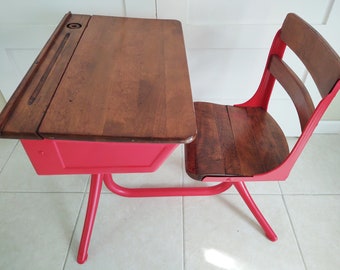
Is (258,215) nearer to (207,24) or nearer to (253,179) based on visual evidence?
(253,179)

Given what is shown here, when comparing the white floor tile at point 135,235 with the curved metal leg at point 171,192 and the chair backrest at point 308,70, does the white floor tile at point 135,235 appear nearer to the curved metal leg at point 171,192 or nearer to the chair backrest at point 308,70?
the curved metal leg at point 171,192

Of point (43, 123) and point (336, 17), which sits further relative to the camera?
point (336, 17)

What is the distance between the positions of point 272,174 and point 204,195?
16.4 inches

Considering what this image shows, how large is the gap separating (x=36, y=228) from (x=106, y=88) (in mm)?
834

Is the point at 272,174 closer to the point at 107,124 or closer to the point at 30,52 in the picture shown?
the point at 107,124

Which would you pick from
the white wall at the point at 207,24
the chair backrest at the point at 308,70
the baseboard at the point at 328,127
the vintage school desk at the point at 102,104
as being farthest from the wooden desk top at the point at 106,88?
the baseboard at the point at 328,127

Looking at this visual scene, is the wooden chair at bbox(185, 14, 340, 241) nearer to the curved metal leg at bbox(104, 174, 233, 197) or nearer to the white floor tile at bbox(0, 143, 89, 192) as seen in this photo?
the curved metal leg at bbox(104, 174, 233, 197)

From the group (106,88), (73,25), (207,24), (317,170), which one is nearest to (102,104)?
(106,88)

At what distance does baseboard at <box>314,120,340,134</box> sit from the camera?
1.62 meters

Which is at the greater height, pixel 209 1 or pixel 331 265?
pixel 209 1

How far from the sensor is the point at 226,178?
88 cm

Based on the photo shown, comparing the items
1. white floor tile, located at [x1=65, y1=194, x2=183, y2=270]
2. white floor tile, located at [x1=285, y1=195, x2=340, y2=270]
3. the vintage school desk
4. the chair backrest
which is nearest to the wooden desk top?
the vintage school desk

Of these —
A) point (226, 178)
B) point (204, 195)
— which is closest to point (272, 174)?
point (226, 178)

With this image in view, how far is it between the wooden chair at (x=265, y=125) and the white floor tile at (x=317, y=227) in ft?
0.55
